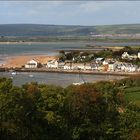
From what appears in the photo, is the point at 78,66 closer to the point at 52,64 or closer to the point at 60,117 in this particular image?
the point at 52,64

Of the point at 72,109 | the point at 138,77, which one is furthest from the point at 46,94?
the point at 138,77

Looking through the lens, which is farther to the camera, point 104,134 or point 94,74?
point 94,74

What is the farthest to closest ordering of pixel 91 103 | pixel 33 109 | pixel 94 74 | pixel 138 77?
pixel 94 74
pixel 138 77
pixel 91 103
pixel 33 109

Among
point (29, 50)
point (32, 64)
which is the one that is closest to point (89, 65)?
point (32, 64)

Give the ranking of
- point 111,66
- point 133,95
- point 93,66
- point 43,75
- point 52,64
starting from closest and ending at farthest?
point 133,95, point 43,75, point 111,66, point 93,66, point 52,64

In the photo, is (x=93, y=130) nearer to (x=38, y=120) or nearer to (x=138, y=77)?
(x=38, y=120)

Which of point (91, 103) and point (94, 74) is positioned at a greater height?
point (91, 103)

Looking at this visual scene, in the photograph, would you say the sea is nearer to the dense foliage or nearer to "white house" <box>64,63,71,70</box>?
"white house" <box>64,63,71,70</box>

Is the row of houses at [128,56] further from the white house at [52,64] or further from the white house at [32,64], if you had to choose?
the white house at [32,64]

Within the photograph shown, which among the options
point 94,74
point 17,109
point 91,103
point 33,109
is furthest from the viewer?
point 94,74
